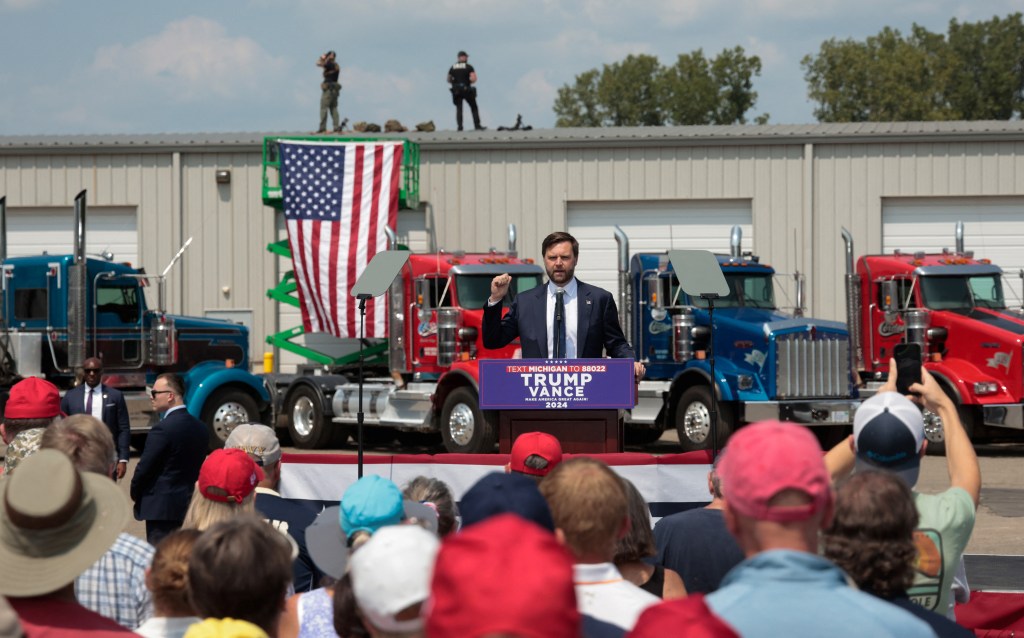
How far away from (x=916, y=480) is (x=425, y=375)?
1544cm

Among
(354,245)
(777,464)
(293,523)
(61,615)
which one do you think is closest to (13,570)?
(61,615)

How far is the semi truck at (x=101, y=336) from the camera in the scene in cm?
1852

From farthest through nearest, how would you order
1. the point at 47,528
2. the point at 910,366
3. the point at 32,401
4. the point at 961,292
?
the point at 961,292
the point at 32,401
the point at 910,366
the point at 47,528

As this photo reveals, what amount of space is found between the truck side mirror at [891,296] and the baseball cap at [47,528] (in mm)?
17077

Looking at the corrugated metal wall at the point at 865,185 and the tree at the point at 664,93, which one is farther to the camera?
the tree at the point at 664,93

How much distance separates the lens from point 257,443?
20.3 feet

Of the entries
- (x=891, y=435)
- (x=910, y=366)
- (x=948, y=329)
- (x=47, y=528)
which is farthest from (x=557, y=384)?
(x=948, y=329)

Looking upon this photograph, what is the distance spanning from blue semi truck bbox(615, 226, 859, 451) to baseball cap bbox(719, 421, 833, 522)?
14.7 meters

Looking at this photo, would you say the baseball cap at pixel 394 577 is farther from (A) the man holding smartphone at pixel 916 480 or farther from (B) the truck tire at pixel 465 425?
(B) the truck tire at pixel 465 425

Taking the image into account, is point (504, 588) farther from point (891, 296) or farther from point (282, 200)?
point (282, 200)

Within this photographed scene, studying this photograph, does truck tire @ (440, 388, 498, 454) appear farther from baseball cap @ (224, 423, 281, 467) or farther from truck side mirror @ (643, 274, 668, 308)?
baseball cap @ (224, 423, 281, 467)

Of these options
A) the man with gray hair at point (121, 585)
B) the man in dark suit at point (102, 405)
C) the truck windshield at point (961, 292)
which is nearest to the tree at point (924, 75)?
the truck windshield at point (961, 292)

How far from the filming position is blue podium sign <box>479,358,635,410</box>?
9.52m

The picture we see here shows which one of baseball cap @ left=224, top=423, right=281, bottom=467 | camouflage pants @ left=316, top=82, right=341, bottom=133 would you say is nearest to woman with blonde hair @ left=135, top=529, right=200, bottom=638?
baseball cap @ left=224, top=423, right=281, bottom=467
